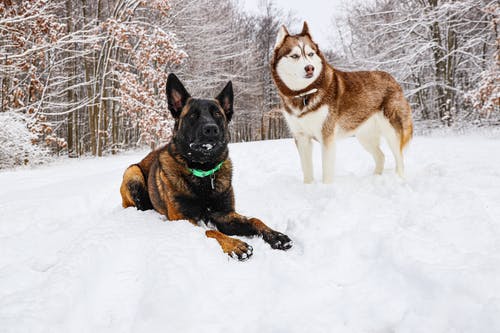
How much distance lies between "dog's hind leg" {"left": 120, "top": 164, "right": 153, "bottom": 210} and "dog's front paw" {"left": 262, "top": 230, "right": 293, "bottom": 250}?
153 cm

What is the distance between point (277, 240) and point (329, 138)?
1824 mm

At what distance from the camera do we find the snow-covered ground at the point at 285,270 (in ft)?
4.37

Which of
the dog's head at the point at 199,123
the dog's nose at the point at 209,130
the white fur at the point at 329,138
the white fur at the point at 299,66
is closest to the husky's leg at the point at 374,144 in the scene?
the white fur at the point at 329,138

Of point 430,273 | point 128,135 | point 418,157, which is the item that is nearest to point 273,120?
point 128,135

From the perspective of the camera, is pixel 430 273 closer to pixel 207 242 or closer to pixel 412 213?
pixel 412 213

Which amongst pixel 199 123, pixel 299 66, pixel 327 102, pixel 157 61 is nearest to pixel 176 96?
pixel 199 123

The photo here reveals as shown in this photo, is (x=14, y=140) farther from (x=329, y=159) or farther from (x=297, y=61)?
(x=329, y=159)

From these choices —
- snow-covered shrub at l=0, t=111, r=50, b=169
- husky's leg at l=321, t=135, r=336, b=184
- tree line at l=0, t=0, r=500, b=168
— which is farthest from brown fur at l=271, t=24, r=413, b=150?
snow-covered shrub at l=0, t=111, r=50, b=169

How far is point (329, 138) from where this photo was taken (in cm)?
361

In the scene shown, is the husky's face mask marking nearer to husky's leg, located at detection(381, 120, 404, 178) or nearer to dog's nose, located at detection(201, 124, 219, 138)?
husky's leg, located at detection(381, 120, 404, 178)

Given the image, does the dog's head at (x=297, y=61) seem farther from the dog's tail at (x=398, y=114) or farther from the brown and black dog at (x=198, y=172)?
the dog's tail at (x=398, y=114)

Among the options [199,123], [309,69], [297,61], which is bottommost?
[199,123]

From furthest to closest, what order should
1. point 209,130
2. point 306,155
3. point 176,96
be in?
point 306,155 < point 176,96 < point 209,130

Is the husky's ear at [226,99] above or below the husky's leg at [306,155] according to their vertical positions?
above
